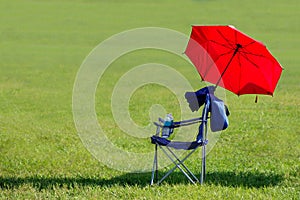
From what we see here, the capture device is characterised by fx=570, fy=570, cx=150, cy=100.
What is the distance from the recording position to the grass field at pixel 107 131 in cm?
783

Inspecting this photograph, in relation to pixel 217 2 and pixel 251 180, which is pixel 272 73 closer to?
pixel 251 180

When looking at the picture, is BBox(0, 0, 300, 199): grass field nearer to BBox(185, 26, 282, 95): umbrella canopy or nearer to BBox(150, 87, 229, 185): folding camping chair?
BBox(150, 87, 229, 185): folding camping chair

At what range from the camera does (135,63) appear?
87.8 ft

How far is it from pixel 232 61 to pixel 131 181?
7.56 feet

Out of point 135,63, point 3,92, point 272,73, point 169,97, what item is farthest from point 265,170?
point 135,63

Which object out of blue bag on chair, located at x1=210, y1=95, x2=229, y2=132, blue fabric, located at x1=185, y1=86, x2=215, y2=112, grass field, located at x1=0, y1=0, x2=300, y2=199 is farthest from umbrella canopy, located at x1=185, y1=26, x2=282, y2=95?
grass field, located at x1=0, y1=0, x2=300, y2=199

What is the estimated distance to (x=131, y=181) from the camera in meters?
8.32

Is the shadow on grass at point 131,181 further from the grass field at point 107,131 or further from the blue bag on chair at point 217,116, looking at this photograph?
the blue bag on chair at point 217,116

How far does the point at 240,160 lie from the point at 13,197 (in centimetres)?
412

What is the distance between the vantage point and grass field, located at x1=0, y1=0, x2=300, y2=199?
7.83m

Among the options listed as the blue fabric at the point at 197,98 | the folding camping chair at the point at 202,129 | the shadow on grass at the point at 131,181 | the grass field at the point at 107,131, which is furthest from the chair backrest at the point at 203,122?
the shadow on grass at the point at 131,181

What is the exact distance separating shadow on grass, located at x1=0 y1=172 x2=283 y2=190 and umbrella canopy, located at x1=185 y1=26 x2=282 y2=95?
1.32 meters

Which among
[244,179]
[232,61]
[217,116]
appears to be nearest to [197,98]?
[217,116]

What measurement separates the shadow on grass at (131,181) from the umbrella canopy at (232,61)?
132cm
